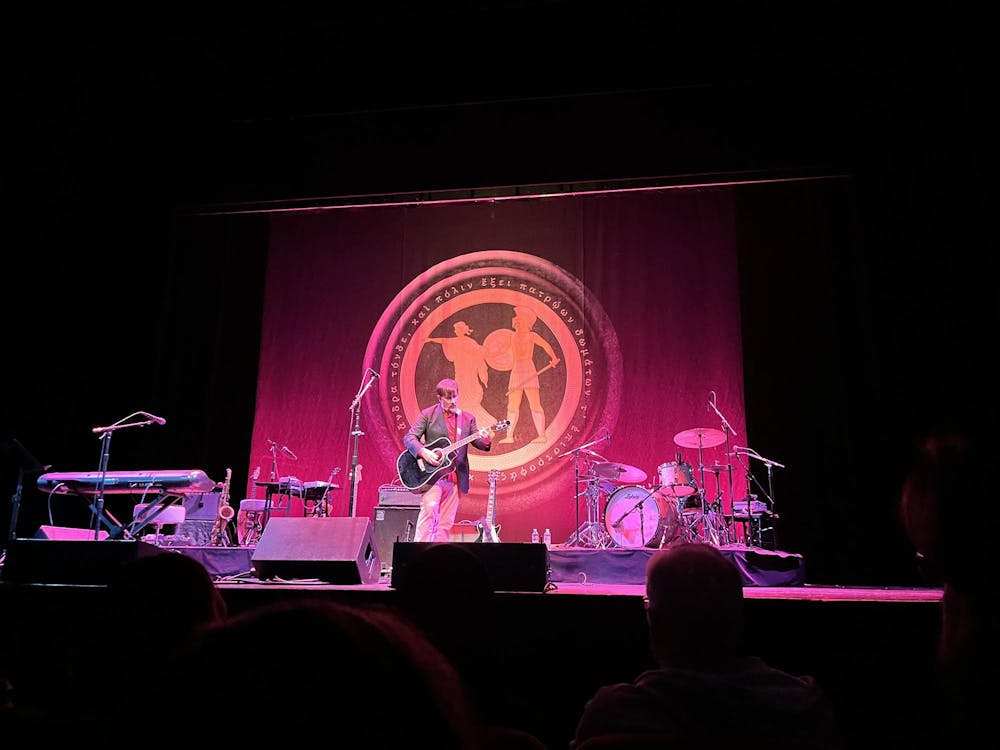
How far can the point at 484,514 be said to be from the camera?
820cm

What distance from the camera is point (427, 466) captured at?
7312mm

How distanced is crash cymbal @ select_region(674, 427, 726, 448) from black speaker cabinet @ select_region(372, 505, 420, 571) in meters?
2.50

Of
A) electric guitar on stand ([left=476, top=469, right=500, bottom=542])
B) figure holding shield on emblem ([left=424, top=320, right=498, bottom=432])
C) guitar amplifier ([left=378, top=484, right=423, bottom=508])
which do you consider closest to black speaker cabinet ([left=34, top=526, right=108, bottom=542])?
guitar amplifier ([left=378, top=484, right=423, bottom=508])

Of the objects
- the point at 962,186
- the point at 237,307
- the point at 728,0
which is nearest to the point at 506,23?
the point at 728,0

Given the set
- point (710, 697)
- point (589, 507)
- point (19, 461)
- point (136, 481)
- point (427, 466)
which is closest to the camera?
point (710, 697)

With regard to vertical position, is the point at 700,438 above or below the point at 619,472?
above

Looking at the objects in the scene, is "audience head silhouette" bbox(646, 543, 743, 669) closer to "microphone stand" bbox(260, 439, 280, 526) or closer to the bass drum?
the bass drum

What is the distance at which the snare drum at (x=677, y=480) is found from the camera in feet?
22.5

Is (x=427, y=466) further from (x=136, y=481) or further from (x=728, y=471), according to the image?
(x=728, y=471)

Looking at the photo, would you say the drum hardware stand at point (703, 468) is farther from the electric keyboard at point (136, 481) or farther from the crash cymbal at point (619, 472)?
the electric keyboard at point (136, 481)

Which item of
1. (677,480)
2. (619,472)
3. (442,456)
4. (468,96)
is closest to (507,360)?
(442,456)

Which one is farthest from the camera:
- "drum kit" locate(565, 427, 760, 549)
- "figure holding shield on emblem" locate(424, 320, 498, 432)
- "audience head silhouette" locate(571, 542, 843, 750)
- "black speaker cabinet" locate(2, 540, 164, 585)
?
"figure holding shield on emblem" locate(424, 320, 498, 432)

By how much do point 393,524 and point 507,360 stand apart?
2.44 meters

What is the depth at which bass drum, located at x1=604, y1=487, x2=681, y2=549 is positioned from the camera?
6773 millimetres
